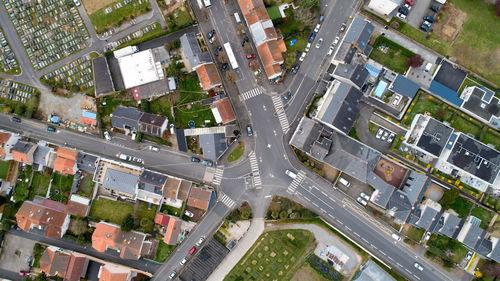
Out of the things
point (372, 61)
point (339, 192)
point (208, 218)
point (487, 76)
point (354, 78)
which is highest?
point (487, 76)

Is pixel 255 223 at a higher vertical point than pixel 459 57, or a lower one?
lower

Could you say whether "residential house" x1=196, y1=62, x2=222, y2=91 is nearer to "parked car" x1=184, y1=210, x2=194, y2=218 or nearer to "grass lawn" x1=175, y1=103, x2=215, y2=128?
"grass lawn" x1=175, y1=103, x2=215, y2=128

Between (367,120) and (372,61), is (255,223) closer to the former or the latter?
(367,120)

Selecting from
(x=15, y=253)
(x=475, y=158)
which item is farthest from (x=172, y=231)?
(x=475, y=158)

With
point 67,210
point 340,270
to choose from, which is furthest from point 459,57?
point 67,210

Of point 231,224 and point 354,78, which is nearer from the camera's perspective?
point 354,78

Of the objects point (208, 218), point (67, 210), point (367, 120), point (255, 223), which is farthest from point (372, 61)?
point (67, 210)
